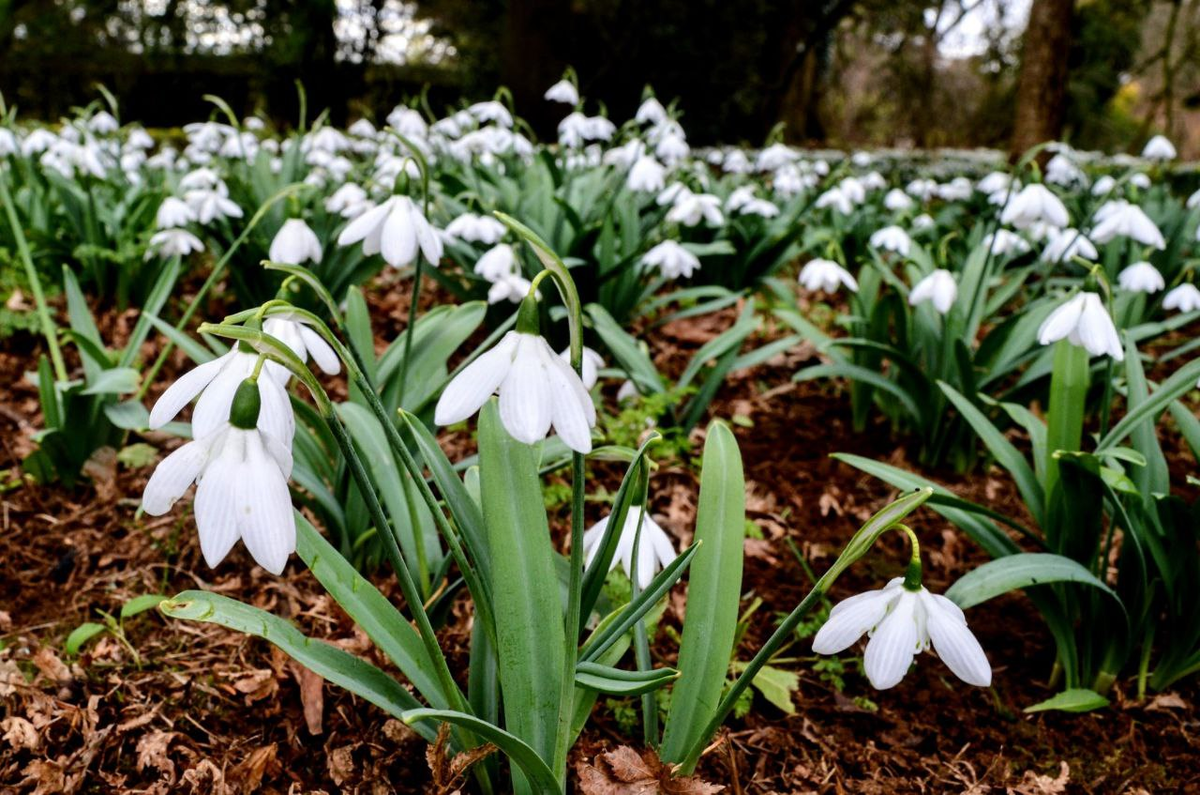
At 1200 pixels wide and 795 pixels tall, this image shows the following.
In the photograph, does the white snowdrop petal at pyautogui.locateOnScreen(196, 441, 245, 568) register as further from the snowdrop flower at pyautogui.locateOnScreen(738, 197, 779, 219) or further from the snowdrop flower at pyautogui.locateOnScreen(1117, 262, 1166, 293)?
the snowdrop flower at pyautogui.locateOnScreen(738, 197, 779, 219)

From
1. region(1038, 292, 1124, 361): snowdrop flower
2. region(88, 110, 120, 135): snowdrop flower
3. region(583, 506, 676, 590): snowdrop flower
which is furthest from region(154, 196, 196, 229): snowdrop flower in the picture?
region(88, 110, 120, 135): snowdrop flower

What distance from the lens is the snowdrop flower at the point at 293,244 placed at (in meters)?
2.07

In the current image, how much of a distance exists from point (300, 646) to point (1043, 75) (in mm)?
6838

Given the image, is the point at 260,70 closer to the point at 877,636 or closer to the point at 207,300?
the point at 207,300

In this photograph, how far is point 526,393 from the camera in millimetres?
870

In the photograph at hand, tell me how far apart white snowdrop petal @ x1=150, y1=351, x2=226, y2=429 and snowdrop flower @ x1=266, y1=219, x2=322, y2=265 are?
1212 millimetres

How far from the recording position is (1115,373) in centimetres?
249

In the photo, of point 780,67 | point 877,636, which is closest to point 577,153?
point 877,636

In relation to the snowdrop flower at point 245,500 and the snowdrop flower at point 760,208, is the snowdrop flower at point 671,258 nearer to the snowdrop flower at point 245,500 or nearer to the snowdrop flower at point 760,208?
the snowdrop flower at point 760,208

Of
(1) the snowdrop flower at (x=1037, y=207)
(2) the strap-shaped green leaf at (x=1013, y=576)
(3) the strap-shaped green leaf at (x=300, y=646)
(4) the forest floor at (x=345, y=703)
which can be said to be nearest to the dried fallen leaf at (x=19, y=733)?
(4) the forest floor at (x=345, y=703)

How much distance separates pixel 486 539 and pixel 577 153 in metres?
3.89

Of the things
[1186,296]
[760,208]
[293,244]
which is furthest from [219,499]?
[760,208]

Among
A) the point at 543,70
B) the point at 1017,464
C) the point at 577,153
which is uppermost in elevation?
the point at 543,70

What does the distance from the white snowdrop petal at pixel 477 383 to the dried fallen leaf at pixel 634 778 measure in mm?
662
